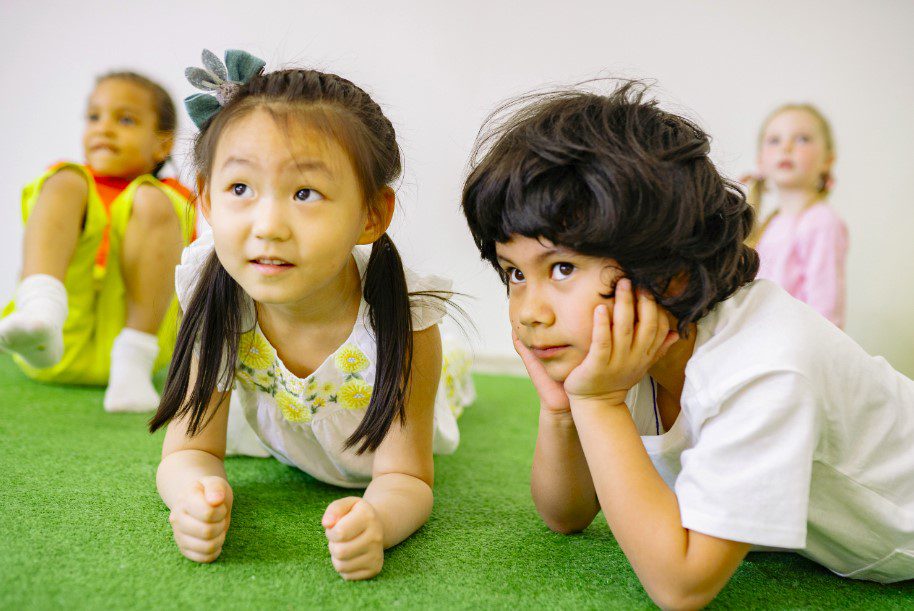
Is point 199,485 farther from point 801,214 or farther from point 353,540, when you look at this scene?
point 801,214

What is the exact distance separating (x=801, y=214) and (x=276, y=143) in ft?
6.84

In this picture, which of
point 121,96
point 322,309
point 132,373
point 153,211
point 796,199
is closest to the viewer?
point 322,309

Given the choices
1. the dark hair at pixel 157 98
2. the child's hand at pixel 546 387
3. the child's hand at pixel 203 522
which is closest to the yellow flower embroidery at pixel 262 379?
the child's hand at pixel 203 522

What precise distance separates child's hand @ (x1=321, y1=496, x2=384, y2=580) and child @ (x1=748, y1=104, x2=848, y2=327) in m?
1.91

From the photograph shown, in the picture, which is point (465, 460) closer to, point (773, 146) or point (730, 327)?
point (730, 327)

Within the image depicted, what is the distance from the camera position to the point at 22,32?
7.88 feet

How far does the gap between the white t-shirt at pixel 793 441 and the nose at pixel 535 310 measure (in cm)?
13

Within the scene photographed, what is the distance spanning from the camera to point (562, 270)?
2.28 ft

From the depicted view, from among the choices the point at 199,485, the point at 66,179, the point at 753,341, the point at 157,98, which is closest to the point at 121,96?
the point at 157,98

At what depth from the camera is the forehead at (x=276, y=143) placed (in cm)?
78

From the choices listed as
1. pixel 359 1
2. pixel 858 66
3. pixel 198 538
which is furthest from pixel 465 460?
pixel 858 66

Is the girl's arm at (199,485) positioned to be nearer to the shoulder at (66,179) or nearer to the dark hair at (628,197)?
the dark hair at (628,197)

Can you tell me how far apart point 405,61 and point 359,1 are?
25cm

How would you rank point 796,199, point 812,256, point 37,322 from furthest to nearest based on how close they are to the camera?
point 796,199, point 812,256, point 37,322
